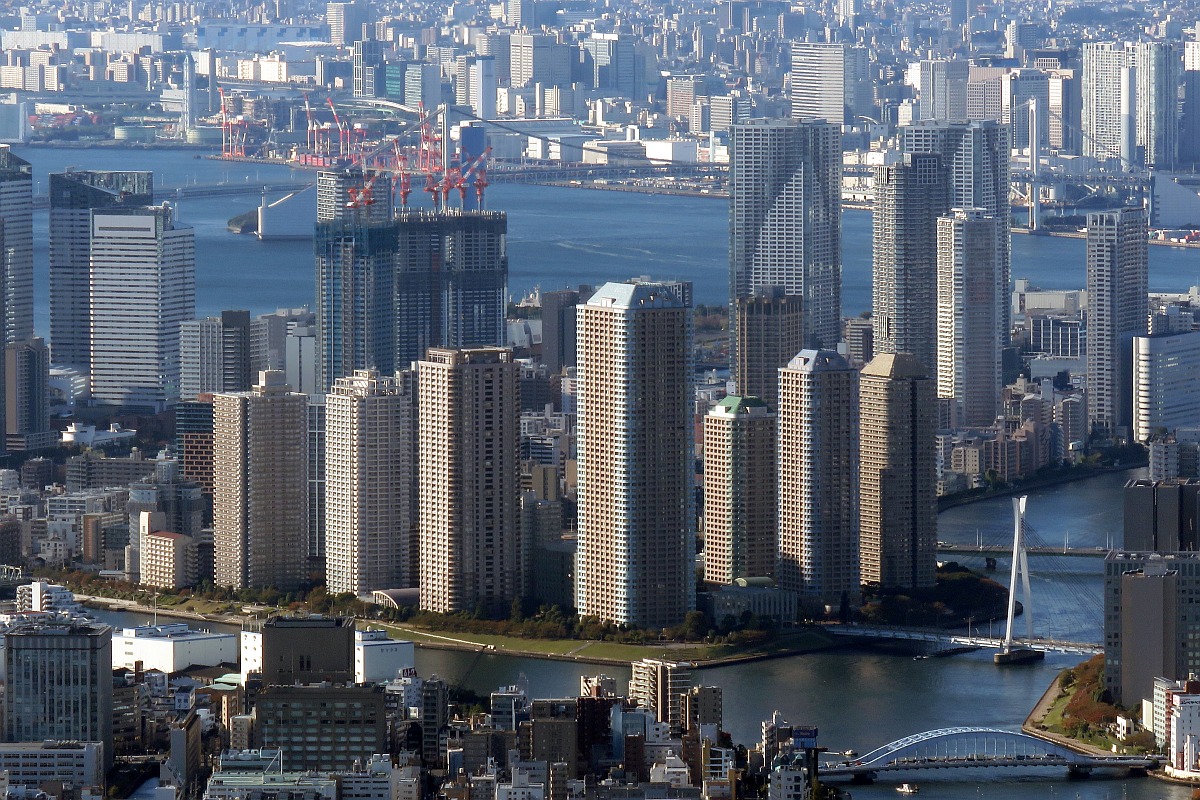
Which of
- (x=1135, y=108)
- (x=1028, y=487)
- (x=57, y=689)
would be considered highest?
(x=1135, y=108)

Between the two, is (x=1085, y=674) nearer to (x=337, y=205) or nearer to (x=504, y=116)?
(x=337, y=205)

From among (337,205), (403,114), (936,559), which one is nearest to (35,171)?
(403,114)

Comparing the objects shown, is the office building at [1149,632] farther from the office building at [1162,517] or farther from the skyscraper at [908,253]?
the skyscraper at [908,253]

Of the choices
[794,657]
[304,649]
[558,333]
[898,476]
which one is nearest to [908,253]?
[558,333]

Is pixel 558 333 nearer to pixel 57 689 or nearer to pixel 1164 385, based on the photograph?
pixel 1164 385

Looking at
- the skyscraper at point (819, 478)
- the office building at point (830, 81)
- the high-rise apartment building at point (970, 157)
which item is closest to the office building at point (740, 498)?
the skyscraper at point (819, 478)
